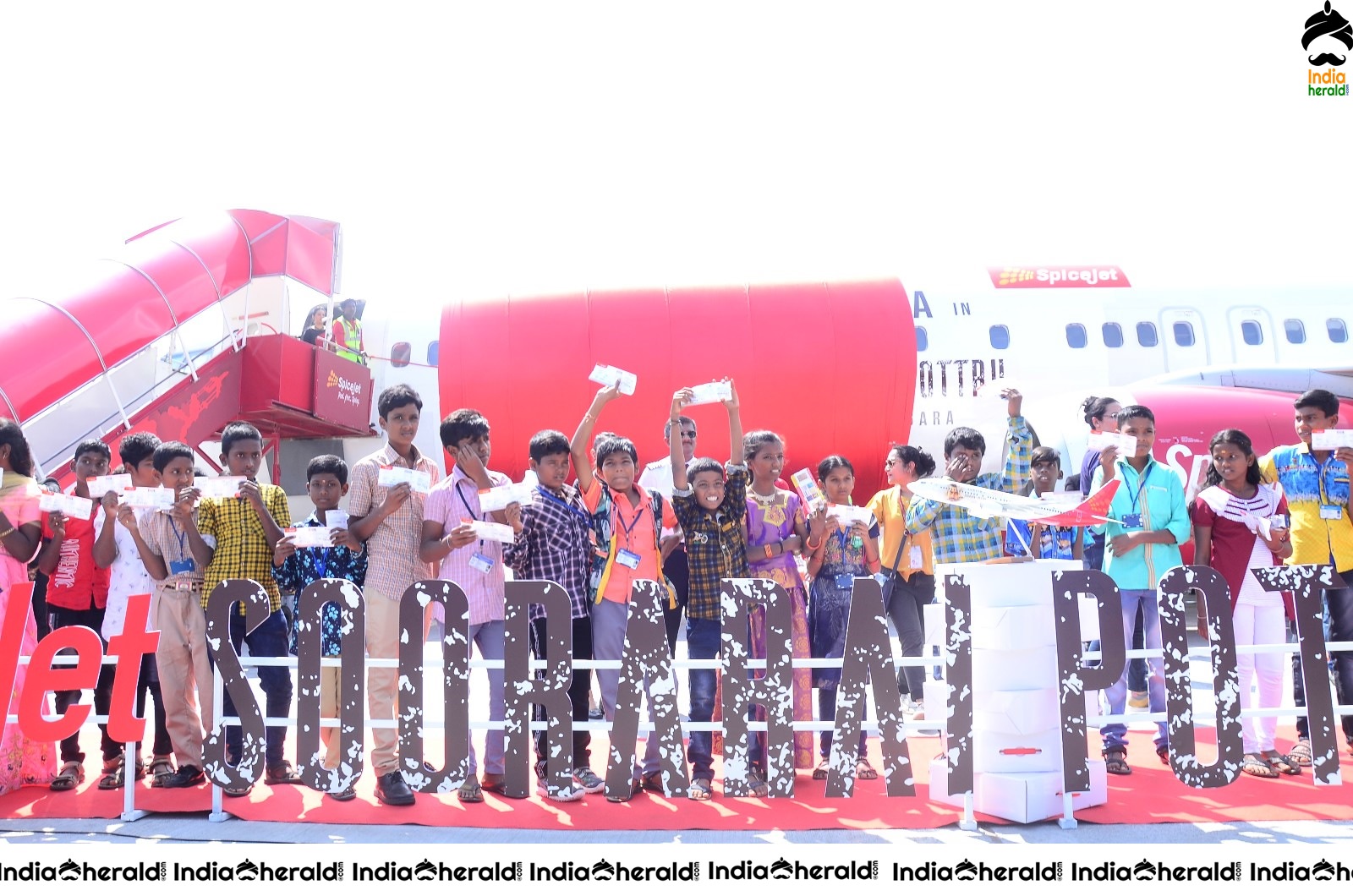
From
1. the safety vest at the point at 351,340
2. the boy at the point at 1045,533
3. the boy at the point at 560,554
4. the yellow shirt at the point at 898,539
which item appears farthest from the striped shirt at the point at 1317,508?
the safety vest at the point at 351,340

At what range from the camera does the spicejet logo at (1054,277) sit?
12.7 meters

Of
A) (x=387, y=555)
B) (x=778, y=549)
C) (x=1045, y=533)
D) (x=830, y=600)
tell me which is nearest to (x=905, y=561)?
(x=830, y=600)

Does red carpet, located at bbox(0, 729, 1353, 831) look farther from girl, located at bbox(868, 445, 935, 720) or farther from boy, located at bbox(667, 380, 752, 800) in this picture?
girl, located at bbox(868, 445, 935, 720)

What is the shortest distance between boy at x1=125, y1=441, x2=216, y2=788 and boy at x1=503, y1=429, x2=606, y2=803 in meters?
1.54

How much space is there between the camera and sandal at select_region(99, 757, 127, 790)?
16.4 feet

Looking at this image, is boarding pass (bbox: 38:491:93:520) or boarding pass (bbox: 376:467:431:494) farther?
boarding pass (bbox: 38:491:93:520)

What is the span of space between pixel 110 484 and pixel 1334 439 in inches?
237

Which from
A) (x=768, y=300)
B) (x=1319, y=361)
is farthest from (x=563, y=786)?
(x=1319, y=361)

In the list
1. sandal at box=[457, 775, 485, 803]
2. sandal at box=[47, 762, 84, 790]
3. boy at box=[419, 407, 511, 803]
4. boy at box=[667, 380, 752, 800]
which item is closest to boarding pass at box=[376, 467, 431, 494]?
boy at box=[419, 407, 511, 803]

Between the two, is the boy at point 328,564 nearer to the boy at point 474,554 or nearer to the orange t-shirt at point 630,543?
the boy at point 474,554

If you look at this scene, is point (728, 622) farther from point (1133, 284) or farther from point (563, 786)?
point (1133, 284)

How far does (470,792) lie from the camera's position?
462 centimetres

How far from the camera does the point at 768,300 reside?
11641 mm
